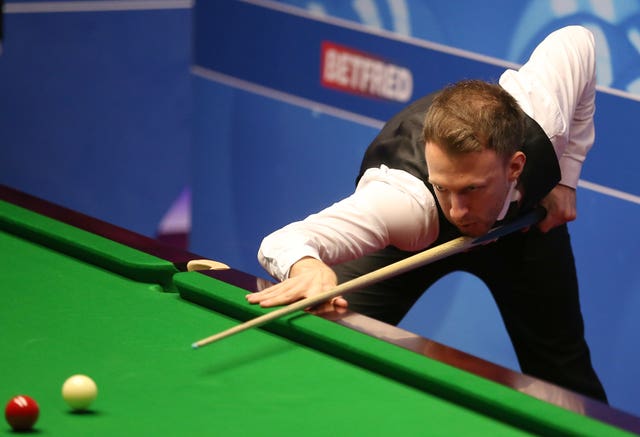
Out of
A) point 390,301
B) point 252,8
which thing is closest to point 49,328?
point 390,301

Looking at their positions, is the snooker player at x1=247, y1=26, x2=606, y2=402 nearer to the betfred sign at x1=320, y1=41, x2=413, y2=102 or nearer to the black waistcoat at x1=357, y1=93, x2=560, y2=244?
the black waistcoat at x1=357, y1=93, x2=560, y2=244

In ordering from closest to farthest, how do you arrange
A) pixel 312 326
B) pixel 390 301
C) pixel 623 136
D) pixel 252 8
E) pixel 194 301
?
pixel 312 326
pixel 194 301
pixel 390 301
pixel 623 136
pixel 252 8

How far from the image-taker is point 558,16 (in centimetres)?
344

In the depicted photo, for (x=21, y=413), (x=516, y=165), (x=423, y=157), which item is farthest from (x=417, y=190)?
(x=21, y=413)

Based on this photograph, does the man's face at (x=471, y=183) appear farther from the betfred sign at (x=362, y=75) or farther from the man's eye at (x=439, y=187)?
the betfred sign at (x=362, y=75)

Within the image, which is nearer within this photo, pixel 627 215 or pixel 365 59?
pixel 627 215

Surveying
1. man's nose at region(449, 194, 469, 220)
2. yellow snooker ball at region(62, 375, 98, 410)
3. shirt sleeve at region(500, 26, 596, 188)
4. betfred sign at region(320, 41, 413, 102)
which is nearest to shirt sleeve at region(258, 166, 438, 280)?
man's nose at region(449, 194, 469, 220)

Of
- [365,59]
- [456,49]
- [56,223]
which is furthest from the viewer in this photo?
[365,59]

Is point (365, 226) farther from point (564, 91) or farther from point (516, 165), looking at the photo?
point (564, 91)

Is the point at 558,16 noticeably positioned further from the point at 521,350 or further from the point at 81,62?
the point at 81,62

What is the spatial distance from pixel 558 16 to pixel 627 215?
639 mm

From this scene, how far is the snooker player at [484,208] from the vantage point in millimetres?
2344

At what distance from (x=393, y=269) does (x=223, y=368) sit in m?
0.52

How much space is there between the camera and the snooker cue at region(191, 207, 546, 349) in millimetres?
1954
